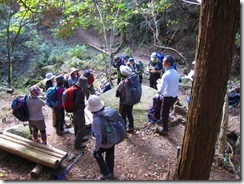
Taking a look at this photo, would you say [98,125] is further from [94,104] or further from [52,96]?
[52,96]

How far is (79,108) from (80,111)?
0.10 meters

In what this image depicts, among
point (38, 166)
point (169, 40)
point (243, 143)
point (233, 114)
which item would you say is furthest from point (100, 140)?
point (169, 40)

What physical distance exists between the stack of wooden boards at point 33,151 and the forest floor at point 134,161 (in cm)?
25

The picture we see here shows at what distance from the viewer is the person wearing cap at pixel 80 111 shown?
543 cm

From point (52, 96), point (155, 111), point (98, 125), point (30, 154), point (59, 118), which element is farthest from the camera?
point (155, 111)

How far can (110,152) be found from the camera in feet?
15.4

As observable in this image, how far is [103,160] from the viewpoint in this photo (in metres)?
4.68

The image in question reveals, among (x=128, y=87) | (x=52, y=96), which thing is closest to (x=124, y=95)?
(x=128, y=87)

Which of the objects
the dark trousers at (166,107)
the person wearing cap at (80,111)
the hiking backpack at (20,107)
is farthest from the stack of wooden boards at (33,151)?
the dark trousers at (166,107)

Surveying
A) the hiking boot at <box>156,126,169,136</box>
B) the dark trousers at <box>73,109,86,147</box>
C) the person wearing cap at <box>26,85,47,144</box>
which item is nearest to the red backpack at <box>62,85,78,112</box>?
the dark trousers at <box>73,109,86,147</box>

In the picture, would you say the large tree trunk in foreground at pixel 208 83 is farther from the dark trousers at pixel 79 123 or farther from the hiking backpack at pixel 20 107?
the hiking backpack at pixel 20 107

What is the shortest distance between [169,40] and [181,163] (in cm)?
1284

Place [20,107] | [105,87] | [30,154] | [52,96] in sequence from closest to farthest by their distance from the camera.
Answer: [30,154]
[20,107]
[52,96]
[105,87]

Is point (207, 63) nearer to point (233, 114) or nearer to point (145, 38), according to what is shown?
point (233, 114)
